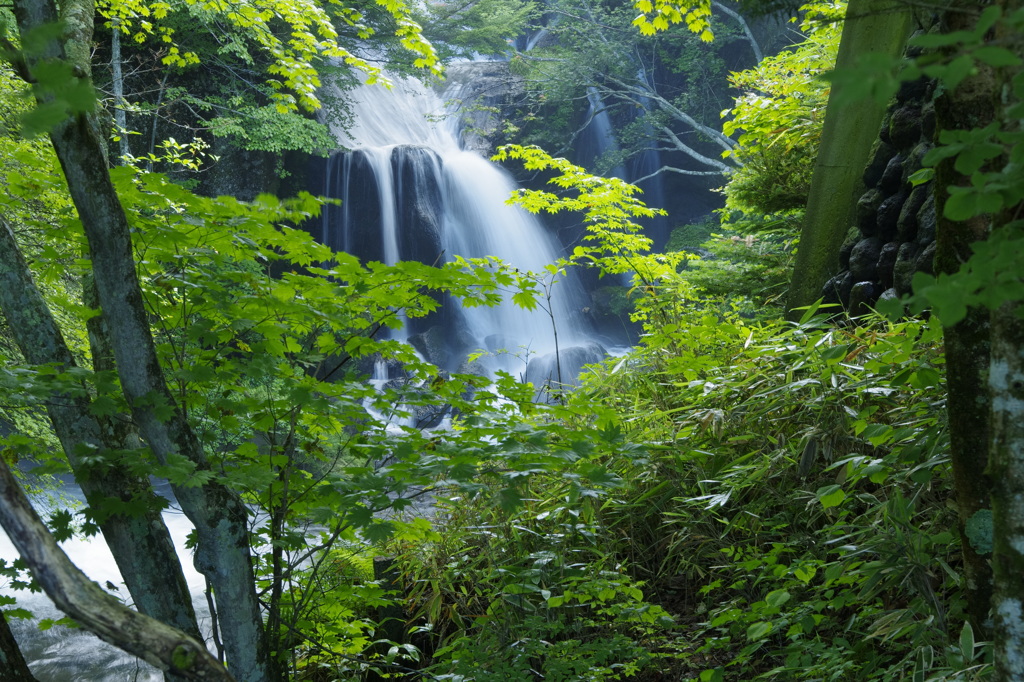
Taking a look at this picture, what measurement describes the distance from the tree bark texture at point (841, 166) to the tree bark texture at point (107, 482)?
4.05m

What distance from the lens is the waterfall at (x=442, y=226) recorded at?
→ 1432cm

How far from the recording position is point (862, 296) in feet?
13.7

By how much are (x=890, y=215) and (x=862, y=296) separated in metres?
0.50

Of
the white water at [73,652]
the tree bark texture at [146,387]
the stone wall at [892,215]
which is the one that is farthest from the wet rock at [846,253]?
the white water at [73,652]

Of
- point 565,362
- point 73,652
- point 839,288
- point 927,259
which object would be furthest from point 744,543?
point 565,362

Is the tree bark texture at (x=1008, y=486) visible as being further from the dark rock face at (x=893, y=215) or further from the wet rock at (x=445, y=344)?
the wet rock at (x=445, y=344)

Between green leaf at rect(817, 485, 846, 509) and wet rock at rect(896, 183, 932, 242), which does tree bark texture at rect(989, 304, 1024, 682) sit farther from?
wet rock at rect(896, 183, 932, 242)

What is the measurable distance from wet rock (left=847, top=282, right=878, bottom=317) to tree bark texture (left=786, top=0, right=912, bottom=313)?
55 centimetres

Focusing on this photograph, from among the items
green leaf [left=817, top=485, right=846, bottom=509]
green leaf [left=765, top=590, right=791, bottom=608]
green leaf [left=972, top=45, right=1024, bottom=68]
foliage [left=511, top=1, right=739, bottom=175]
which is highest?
foliage [left=511, top=1, right=739, bottom=175]

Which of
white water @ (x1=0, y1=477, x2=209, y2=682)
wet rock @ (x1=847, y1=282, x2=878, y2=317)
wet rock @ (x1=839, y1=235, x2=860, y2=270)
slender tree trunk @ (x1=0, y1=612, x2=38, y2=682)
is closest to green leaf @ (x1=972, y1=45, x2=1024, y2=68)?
slender tree trunk @ (x1=0, y1=612, x2=38, y2=682)

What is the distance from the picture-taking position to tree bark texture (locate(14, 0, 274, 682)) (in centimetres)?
196

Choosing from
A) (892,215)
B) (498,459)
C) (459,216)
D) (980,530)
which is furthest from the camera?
(459,216)

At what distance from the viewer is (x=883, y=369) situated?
2.80 meters

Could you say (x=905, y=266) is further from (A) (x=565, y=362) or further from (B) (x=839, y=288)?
(A) (x=565, y=362)
